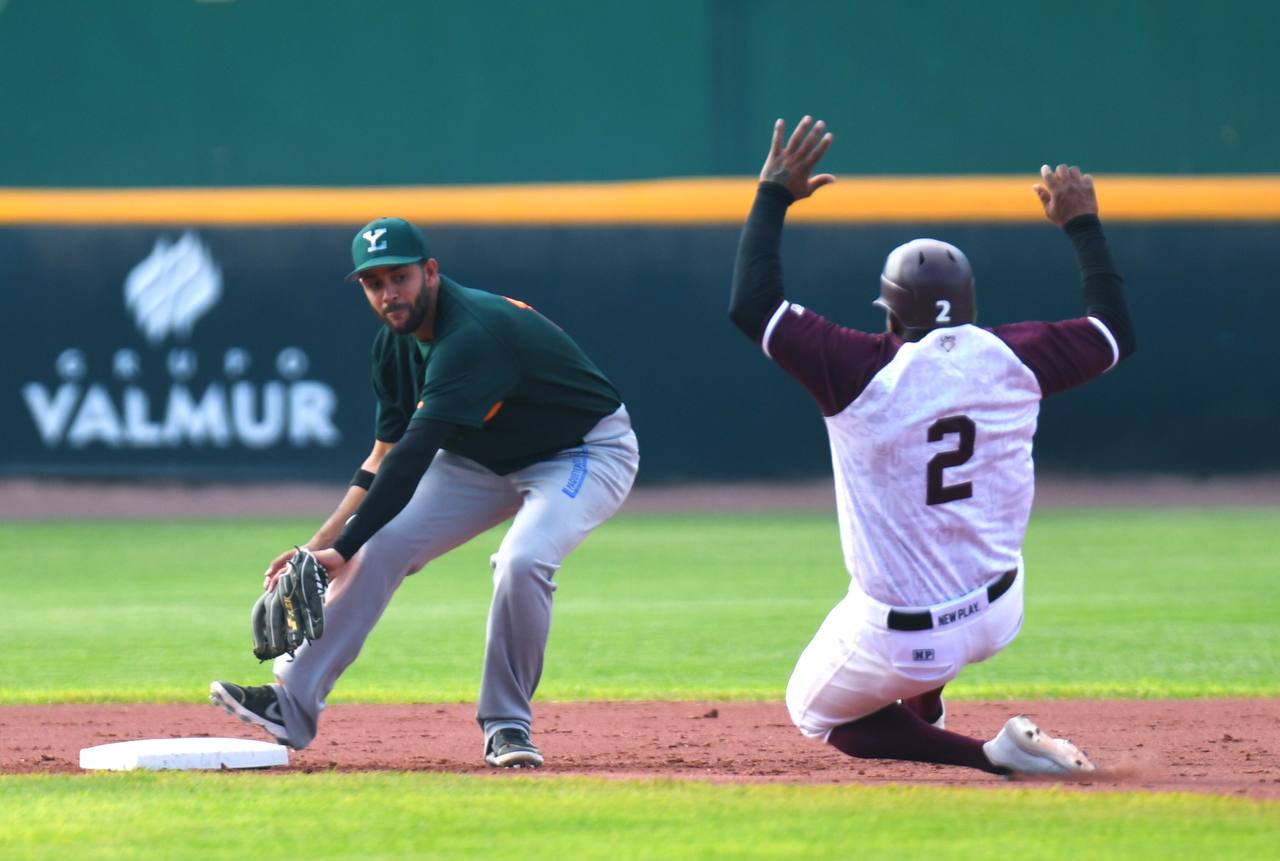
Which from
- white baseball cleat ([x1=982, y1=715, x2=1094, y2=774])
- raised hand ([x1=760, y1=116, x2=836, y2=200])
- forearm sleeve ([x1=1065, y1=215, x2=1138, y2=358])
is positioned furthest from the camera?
white baseball cleat ([x1=982, y1=715, x2=1094, y2=774])

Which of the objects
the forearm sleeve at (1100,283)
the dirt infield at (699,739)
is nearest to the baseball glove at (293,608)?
the dirt infield at (699,739)

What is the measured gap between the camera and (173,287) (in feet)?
46.4

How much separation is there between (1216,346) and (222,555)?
7960mm

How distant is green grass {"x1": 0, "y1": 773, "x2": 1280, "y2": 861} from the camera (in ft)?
10.8

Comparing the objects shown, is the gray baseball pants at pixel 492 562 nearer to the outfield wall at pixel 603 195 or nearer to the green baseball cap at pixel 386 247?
the green baseball cap at pixel 386 247

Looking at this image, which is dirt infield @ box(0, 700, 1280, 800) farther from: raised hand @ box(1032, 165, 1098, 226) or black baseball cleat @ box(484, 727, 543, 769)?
raised hand @ box(1032, 165, 1098, 226)

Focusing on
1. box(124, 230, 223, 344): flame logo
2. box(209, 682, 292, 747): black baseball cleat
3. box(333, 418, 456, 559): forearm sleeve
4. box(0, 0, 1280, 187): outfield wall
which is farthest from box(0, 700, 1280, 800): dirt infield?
box(0, 0, 1280, 187): outfield wall

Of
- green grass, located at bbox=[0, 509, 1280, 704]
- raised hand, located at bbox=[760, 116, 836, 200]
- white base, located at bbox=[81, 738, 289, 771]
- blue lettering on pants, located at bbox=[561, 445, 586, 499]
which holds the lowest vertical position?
green grass, located at bbox=[0, 509, 1280, 704]

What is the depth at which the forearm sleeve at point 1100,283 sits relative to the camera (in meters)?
4.01

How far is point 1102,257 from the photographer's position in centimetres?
411

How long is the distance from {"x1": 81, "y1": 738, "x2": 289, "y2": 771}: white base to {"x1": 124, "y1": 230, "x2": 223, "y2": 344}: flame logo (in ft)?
32.2

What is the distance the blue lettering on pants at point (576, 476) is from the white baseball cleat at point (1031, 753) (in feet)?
3.90

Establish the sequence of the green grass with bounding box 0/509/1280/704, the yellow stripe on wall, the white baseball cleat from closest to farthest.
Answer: the white baseball cleat → the green grass with bounding box 0/509/1280/704 → the yellow stripe on wall

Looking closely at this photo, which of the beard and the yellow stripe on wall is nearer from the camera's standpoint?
the beard
